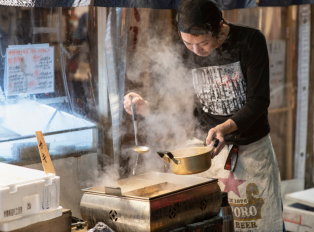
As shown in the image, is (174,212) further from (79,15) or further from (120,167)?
(79,15)

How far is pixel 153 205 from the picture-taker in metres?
1.80

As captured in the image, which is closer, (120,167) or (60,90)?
(60,90)

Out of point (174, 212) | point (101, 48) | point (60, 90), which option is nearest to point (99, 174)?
point (60, 90)

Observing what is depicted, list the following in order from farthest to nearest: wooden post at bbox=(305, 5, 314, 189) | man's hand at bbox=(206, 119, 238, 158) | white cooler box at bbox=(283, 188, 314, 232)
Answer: wooden post at bbox=(305, 5, 314, 189)
white cooler box at bbox=(283, 188, 314, 232)
man's hand at bbox=(206, 119, 238, 158)

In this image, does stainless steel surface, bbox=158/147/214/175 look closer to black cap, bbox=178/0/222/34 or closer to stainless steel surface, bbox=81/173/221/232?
stainless steel surface, bbox=81/173/221/232

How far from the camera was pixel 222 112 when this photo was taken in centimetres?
258

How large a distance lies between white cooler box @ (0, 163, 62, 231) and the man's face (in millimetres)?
1155

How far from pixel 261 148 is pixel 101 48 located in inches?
57.0

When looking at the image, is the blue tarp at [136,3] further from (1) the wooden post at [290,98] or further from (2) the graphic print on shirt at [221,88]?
(1) the wooden post at [290,98]

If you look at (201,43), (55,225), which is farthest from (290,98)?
(55,225)

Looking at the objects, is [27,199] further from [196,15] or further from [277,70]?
[277,70]

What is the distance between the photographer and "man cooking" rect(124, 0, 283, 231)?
2.35 metres

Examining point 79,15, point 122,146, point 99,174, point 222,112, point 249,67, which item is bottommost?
point 99,174

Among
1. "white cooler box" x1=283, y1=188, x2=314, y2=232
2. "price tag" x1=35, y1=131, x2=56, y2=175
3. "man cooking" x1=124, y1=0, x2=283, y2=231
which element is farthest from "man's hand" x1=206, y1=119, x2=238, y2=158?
"white cooler box" x1=283, y1=188, x2=314, y2=232
